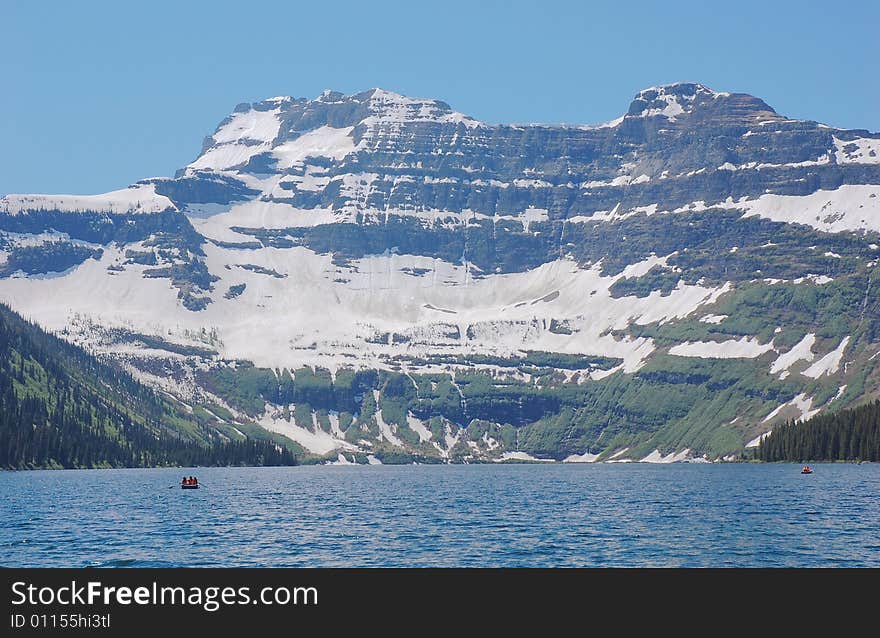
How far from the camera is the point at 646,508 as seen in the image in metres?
167

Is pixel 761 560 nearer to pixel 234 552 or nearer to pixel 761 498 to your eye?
Answer: pixel 234 552

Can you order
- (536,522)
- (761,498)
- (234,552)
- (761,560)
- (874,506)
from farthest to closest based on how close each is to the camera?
(761,498), (874,506), (536,522), (234,552), (761,560)

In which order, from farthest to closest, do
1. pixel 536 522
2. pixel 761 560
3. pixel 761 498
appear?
1. pixel 761 498
2. pixel 536 522
3. pixel 761 560

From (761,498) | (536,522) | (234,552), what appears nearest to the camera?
(234,552)
